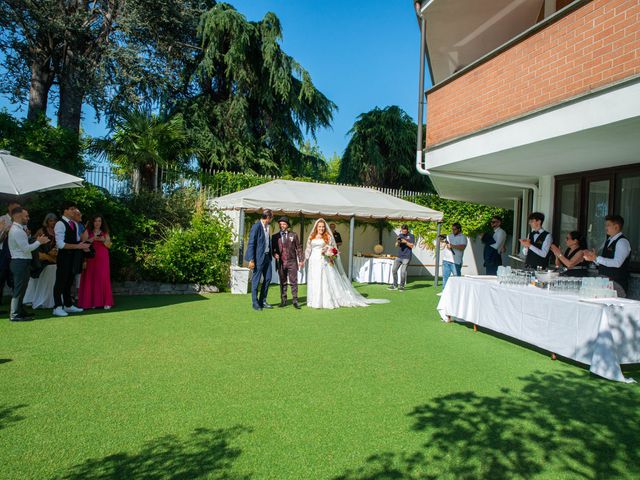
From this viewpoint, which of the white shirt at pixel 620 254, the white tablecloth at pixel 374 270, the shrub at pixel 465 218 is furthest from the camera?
the shrub at pixel 465 218

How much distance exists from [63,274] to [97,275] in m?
0.75

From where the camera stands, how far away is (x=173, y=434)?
3.41 metres

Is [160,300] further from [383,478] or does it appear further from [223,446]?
[383,478]

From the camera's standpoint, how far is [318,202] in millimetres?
13547

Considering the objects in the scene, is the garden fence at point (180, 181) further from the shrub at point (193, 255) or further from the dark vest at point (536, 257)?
the dark vest at point (536, 257)

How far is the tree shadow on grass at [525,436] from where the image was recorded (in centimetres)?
301

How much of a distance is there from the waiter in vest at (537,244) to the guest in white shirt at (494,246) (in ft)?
10.9

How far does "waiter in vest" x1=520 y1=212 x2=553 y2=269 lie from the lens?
756 centimetres

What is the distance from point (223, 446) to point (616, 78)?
549 cm

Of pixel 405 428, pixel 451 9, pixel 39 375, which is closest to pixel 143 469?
pixel 405 428

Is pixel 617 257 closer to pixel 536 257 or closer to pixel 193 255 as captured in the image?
pixel 536 257

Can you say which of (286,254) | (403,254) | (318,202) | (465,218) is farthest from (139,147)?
(465,218)

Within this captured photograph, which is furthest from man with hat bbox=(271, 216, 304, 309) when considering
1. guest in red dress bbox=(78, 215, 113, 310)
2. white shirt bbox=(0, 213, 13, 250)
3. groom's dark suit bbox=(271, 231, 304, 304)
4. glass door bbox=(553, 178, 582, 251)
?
glass door bbox=(553, 178, 582, 251)

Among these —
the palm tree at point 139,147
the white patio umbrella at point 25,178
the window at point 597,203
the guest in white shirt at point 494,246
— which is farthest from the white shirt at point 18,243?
the guest in white shirt at point 494,246
